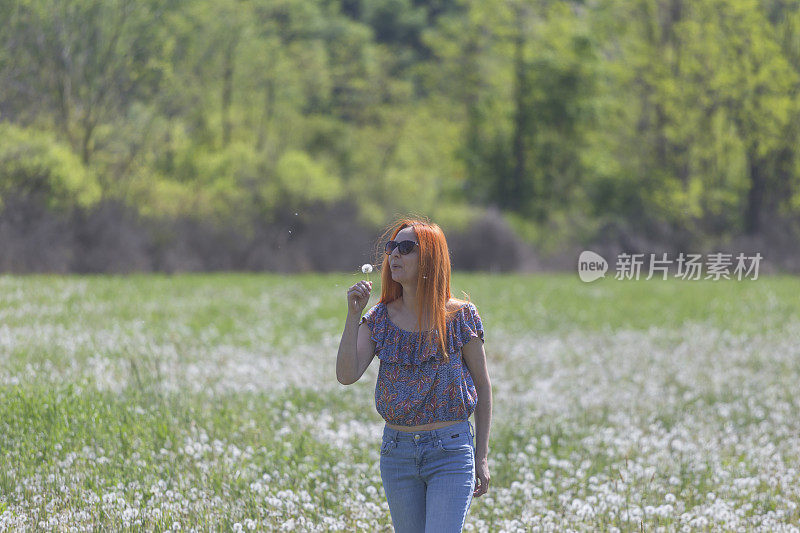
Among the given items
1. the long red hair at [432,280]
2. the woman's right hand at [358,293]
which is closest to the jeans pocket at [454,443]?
the long red hair at [432,280]

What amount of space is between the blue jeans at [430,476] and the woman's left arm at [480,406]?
4.2 inches

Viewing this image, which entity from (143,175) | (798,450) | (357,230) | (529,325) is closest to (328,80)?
(357,230)

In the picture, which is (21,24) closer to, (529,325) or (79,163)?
(79,163)

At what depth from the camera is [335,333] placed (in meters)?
18.1

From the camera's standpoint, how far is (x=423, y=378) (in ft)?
15.2

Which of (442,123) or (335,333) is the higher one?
(442,123)

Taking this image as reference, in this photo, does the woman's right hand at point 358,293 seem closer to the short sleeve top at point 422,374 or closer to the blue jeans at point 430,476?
the short sleeve top at point 422,374

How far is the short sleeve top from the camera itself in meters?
4.58

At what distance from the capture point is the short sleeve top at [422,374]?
458 cm

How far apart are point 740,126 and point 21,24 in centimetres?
3751

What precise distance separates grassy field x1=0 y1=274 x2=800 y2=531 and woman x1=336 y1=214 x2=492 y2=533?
67.3 inches
